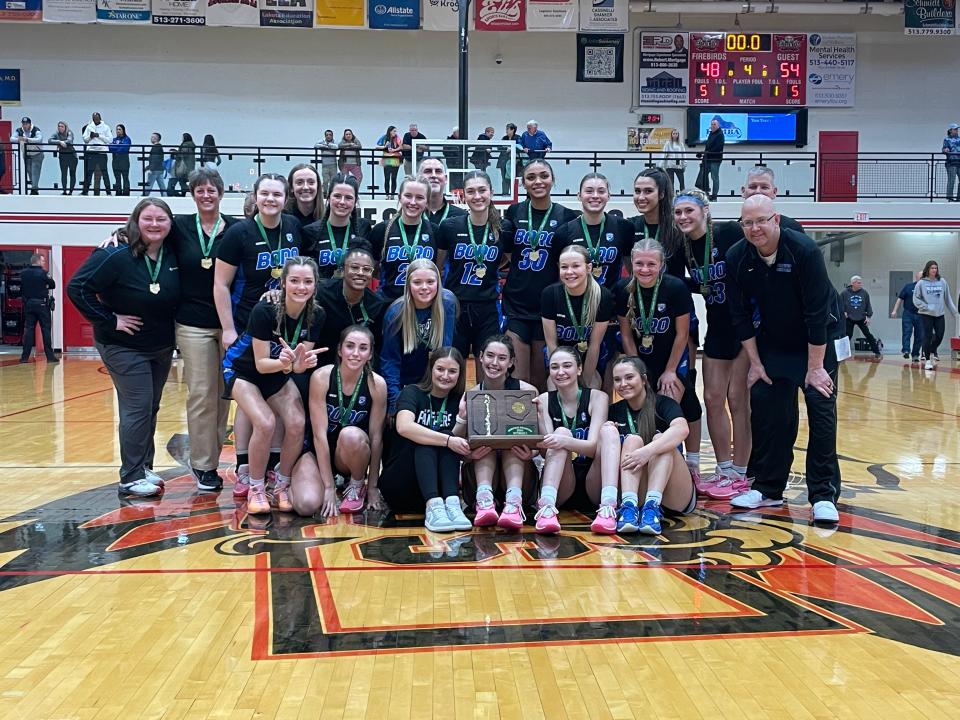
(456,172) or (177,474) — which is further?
(456,172)

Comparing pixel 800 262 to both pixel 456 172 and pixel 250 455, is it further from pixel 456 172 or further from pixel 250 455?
pixel 456 172

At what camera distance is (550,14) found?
18.5 m

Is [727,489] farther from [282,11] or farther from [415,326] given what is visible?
[282,11]

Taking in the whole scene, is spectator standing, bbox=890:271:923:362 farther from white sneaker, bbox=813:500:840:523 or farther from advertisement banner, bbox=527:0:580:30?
white sneaker, bbox=813:500:840:523

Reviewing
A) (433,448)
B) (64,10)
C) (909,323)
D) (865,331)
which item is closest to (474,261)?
(433,448)

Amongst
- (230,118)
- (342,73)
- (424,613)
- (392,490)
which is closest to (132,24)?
(230,118)

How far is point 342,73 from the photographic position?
2048 centimetres

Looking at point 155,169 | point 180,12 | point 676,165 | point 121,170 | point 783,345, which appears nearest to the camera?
point 783,345

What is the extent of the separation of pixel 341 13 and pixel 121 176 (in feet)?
18.6

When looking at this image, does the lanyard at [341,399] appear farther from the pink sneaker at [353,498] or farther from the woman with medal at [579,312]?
the woman with medal at [579,312]

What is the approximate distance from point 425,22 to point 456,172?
19.9 ft

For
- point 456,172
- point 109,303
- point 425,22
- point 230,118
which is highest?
point 425,22

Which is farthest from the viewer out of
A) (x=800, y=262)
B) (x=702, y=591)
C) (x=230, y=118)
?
(x=230, y=118)

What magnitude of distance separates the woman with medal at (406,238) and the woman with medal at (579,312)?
2.64ft
